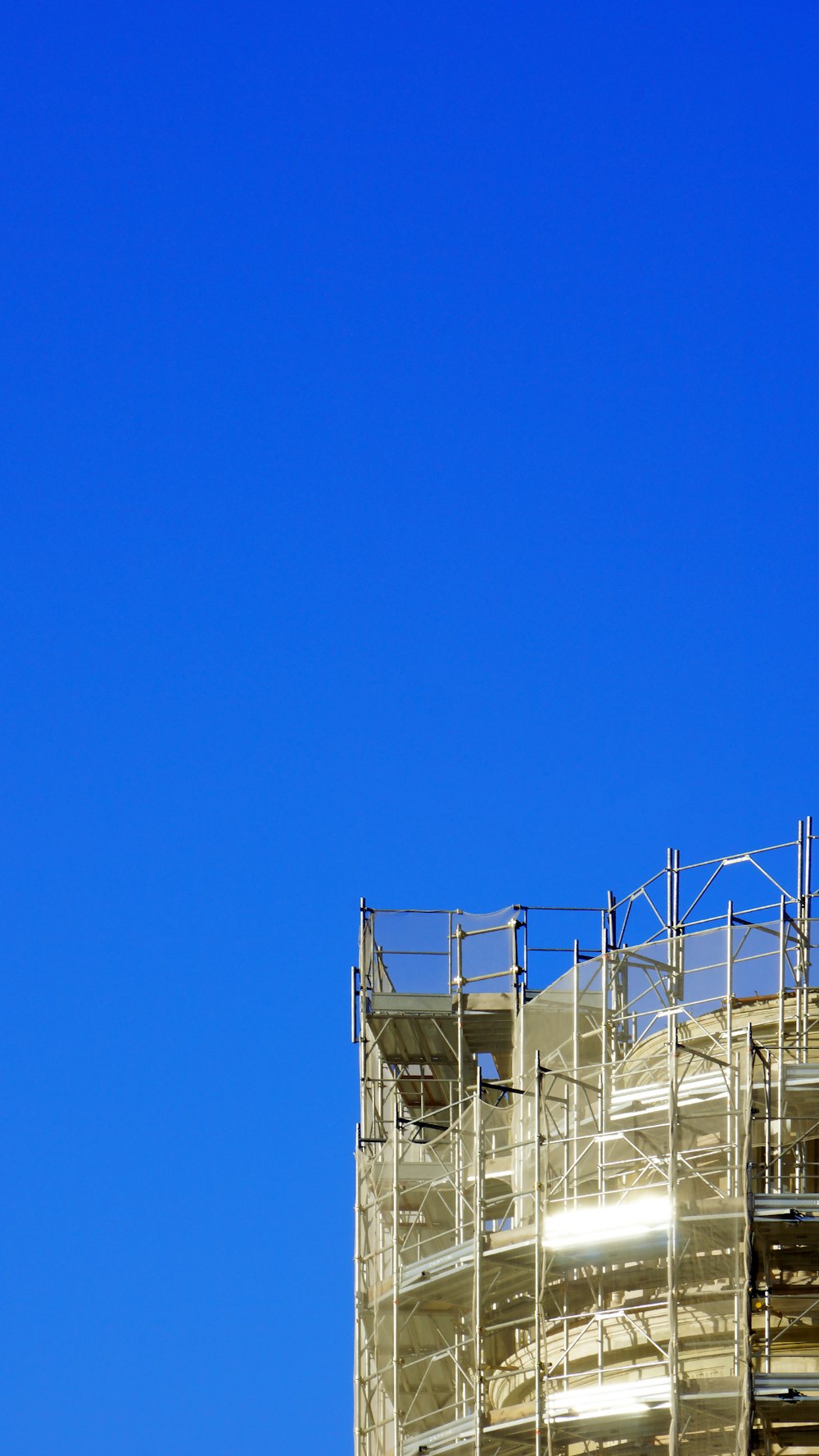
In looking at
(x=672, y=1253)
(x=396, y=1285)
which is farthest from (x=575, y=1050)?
(x=672, y=1253)

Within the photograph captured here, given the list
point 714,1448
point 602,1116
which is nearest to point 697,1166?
point 602,1116

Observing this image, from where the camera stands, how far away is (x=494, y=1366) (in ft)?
133

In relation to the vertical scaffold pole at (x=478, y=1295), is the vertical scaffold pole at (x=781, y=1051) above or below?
above

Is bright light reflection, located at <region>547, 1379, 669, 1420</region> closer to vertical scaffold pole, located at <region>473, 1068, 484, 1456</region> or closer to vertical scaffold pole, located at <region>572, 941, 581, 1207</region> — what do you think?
vertical scaffold pole, located at <region>473, 1068, 484, 1456</region>

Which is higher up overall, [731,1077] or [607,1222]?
[731,1077]

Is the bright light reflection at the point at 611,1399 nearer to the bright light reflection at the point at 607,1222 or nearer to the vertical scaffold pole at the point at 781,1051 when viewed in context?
the bright light reflection at the point at 607,1222

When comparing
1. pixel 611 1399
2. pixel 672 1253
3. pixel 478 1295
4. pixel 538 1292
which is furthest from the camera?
pixel 478 1295

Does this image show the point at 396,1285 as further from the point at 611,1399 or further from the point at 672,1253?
the point at 672,1253

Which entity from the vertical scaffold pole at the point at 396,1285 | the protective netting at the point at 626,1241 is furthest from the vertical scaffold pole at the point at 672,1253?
the vertical scaffold pole at the point at 396,1285

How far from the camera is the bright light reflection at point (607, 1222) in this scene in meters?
35.3

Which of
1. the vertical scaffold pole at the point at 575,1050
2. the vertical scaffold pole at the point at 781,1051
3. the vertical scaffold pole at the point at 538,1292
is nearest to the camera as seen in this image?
the vertical scaffold pole at the point at 538,1292

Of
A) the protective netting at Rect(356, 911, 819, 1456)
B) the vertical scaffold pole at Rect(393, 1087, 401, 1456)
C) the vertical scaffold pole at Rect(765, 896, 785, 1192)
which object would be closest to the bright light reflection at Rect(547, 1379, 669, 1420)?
the protective netting at Rect(356, 911, 819, 1456)

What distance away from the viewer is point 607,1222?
35.8 metres

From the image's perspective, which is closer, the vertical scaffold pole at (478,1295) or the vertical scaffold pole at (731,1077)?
the vertical scaffold pole at (731,1077)
